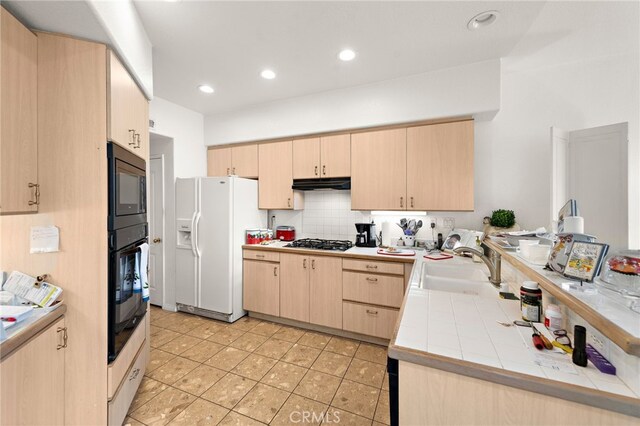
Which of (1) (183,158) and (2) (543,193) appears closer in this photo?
(2) (543,193)

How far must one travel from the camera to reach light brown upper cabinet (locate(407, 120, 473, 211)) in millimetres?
2484

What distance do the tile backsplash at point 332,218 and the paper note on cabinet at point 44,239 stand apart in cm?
243

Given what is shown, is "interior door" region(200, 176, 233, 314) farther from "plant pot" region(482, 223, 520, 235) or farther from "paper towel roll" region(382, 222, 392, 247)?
"plant pot" region(482, 223, 520, 235)

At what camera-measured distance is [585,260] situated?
97 cm

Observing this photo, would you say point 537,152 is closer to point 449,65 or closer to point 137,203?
point 449,65

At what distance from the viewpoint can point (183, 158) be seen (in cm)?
340

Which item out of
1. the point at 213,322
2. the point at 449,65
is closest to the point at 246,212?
the point at 213,322

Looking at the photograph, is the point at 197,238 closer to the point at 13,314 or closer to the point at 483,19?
the point at 13,314

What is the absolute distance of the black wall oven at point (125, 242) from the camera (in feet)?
4.70

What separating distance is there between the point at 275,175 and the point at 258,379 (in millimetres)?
2200

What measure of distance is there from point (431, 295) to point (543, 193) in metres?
2.07

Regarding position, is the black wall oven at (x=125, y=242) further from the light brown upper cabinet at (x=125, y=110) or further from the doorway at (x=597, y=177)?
the doorway at (x=597, y=177)

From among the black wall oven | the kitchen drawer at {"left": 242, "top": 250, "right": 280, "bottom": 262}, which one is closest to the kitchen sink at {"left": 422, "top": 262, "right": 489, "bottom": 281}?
the kitchen drawer at {"left": 242, "top": 250, "right": 280, "bottom": 262}

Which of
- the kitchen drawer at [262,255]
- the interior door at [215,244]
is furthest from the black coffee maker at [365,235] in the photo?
the interior door at [215,244]
